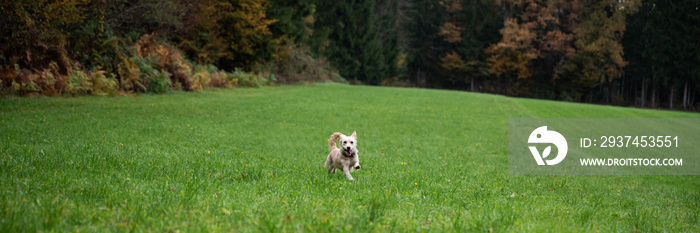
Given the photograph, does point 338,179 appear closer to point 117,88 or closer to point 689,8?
point 117,88

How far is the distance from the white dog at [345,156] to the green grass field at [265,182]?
0.79ft

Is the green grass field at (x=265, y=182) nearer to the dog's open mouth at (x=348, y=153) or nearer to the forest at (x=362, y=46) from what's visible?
the dog's open mouth at (x=348, y=153)

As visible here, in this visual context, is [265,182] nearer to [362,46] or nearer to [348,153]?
[348,153]

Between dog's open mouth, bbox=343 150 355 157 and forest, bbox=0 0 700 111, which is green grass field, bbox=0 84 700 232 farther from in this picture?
forest, bbox=0 0 700 111

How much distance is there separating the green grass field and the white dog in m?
0.24

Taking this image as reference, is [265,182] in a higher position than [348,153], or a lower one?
lower

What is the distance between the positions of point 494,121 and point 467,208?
742 inches

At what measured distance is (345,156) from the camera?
816 centimetres
